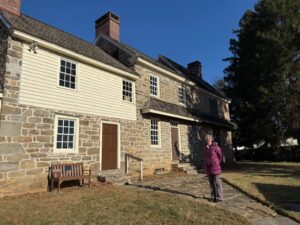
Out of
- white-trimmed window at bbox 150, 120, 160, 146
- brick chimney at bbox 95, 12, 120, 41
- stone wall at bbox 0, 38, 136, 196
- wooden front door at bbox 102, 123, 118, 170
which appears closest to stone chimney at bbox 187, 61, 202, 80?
brick chimney at bbox 95, 12, 120, 41

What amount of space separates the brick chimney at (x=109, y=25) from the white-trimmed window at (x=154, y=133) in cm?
691

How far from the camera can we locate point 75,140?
34.6 ft

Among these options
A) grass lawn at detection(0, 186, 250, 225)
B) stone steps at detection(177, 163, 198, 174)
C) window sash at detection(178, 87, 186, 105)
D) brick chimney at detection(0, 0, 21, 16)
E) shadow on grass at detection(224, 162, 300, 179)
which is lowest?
grass lawn at detection(0, 186, 250, 225)

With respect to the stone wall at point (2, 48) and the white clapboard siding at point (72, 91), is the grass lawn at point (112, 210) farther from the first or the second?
the stone wall at point (2, 48)

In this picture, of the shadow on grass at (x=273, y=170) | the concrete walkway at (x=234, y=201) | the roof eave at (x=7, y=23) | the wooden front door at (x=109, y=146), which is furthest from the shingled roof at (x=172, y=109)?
the roof eave at (x=7, y=23)

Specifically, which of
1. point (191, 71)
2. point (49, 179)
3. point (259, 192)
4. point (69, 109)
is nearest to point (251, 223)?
point (259, 192)

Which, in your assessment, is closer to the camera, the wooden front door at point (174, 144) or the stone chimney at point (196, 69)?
the wooden front door at point (174, 144)

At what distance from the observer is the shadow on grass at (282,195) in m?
6.96

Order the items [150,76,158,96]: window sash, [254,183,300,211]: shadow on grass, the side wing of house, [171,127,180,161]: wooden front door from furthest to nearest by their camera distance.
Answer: [171,127,180,161]: wooden front door, [150,76,158,96]: window sash, the side wing of house, [254,183,300,211]: shadow on grass

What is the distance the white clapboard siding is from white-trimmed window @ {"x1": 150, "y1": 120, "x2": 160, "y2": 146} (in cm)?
167

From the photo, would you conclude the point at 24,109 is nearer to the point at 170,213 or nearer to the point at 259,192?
the point at 170,213

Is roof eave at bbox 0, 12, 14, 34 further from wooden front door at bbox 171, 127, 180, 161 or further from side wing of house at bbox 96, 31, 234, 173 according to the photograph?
wooden front door at bbox 171, 127, 180, 161

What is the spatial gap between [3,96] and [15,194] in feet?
10.9

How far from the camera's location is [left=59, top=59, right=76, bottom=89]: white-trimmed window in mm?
10569
